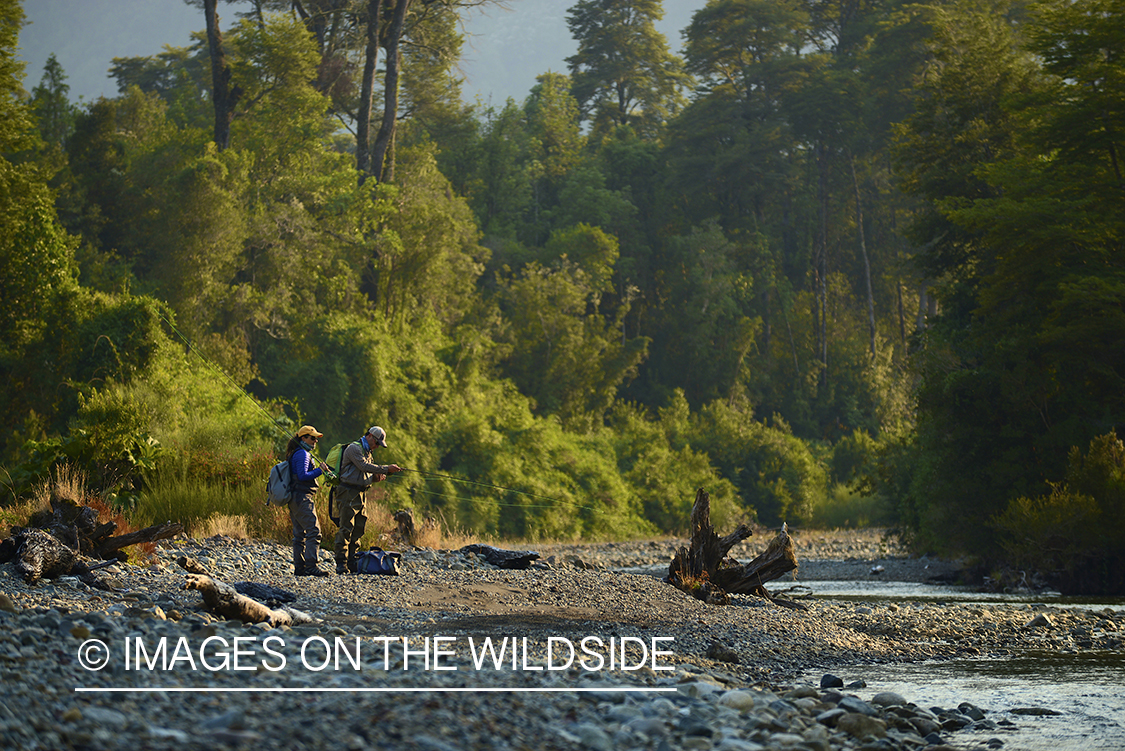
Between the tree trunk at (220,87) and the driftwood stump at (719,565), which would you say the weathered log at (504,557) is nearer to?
the driftwood stump at (719,565)

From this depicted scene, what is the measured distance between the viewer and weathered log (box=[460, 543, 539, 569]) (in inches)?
546

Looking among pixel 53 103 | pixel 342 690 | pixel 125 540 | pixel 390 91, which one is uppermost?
pixel 390 91

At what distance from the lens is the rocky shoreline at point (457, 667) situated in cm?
445

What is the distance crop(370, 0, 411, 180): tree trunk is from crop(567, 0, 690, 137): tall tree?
56.1 ft

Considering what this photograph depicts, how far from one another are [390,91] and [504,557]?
23250 mm

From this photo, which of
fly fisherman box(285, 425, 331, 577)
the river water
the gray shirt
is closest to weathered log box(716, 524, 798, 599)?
the river water

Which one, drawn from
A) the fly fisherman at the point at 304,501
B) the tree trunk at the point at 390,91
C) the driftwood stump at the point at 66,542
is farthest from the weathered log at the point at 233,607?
the tree trunk at the point at 390,91

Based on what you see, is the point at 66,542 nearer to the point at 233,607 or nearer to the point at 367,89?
the point at 233,607

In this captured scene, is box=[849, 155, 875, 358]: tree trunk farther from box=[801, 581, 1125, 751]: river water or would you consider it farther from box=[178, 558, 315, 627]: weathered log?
box=[178, 558, 315, 627]: weathered log

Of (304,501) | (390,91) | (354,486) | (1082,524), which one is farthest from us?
(390,91)

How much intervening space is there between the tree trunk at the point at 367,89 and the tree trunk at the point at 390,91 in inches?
16.4

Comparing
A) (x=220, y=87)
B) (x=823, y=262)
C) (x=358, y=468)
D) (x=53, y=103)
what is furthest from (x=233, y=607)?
(x=823, y=262)

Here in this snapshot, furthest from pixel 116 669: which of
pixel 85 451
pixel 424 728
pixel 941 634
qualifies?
pixel 85 451

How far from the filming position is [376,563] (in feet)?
37.4
